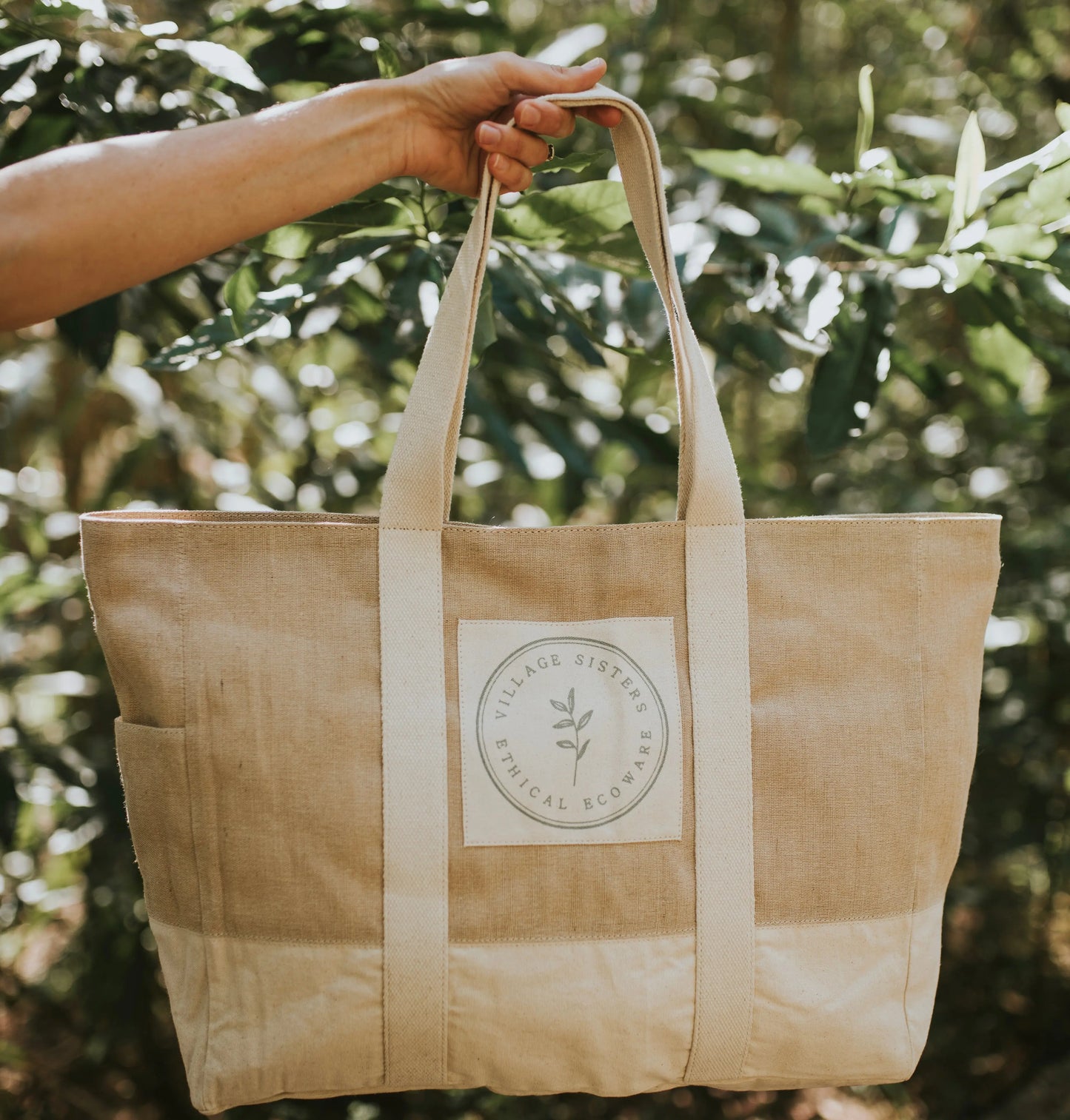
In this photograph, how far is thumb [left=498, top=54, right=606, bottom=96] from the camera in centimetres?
80

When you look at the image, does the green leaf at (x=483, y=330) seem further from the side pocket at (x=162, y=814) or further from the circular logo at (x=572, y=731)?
the side pocket at (x=162, y=814)

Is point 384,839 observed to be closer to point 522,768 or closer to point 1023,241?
point 522,768

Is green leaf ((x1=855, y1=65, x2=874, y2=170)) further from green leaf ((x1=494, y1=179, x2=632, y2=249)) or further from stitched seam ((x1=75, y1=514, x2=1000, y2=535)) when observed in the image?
stitched seam ((x1=75, y1=514, x2=1000, y2=535))

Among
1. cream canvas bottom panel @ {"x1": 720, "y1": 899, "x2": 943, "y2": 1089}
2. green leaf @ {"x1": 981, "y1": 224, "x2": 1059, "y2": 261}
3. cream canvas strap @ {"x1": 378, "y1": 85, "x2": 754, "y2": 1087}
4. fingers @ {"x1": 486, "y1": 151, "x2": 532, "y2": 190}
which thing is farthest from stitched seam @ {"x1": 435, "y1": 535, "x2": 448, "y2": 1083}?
green leaf @ {"x1": 981, "y1": 224, "x2": 1059, "y2": 261}

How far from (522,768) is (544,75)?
0.58 m

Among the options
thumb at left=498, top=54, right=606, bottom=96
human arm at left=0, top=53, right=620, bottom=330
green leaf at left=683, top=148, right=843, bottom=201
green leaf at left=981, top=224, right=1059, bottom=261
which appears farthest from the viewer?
green leaf at left=683, top=148, right=843, bottom=201

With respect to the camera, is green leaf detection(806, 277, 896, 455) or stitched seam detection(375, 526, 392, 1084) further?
green leaf detection(806, 277, 896, 455)

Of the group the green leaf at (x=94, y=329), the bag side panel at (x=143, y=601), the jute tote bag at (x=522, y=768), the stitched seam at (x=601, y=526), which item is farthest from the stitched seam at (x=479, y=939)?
the green leaf at (x=94, y=329)

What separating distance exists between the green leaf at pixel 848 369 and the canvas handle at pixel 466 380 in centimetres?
25

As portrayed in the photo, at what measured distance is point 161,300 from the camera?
1307 mm

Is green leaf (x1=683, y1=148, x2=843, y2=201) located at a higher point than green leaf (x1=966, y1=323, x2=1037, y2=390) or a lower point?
higher

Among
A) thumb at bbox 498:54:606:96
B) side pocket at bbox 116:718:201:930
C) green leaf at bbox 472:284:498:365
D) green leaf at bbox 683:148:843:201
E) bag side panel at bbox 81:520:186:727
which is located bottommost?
side pocket at bbox 116:718:201:930

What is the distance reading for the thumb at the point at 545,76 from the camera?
796 millimetres

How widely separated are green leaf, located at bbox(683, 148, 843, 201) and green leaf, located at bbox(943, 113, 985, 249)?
144mm
